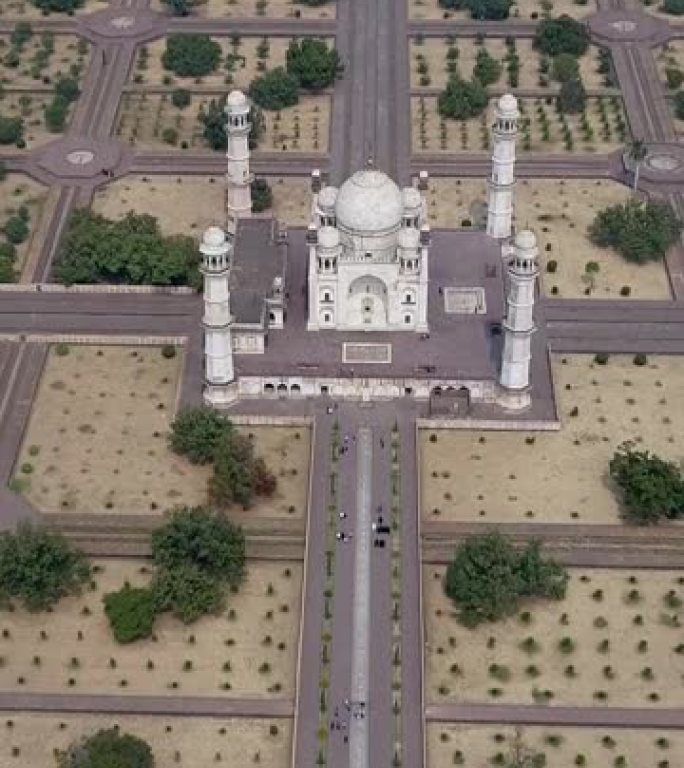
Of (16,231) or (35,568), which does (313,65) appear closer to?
(16,231)

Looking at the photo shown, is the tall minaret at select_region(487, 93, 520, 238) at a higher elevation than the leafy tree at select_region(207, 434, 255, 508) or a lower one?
higher

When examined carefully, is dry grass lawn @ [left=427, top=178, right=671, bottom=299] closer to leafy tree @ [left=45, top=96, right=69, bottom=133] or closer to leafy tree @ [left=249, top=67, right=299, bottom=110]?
leafy tree @ [left=249, top=67, right=299, bottom=110]

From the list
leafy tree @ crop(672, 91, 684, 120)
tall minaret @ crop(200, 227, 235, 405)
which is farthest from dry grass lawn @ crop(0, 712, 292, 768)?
leafy tree @ crop(672, 91, 684, 120)

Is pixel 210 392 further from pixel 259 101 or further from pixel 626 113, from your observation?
pixel 626 113

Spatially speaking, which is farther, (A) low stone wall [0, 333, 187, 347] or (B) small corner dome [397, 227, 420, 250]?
(A) low stone wall [0, 333, 187, 347]

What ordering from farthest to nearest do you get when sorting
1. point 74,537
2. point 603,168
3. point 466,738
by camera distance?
point 603,168 < point 74,537 < point 466,738

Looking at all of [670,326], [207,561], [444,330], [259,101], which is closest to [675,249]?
[670,326]
